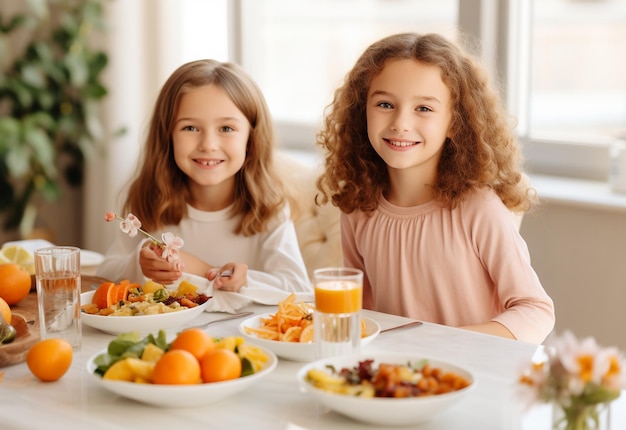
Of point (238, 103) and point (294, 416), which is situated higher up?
point (238, 103)

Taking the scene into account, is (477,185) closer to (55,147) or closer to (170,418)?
(170,418)

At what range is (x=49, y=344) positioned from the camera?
133 centimetres

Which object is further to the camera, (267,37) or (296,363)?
(267,37)

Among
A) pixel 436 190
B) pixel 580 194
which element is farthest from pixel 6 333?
pixel 580 194

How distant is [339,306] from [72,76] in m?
2.75

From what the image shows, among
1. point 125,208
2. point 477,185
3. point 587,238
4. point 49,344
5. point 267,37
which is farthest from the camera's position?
point 267,37

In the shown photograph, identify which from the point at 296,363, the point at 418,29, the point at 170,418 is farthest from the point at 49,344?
the point at 418,29

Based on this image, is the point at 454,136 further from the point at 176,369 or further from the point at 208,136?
the point at 176,369

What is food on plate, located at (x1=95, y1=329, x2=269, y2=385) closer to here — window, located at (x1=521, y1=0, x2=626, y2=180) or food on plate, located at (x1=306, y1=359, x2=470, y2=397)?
food on plate, located at (x1=306, y1=359, x2=470, y2=397)

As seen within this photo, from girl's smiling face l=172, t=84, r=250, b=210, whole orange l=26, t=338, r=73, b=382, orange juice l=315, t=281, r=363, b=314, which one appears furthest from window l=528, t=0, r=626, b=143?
whole orange l=26, t=338, r=73, b=382

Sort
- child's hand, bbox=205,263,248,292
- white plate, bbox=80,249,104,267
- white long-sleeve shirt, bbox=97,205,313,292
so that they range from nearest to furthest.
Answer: child's hand, bbox=205,263,248,292 → white long-sleeve shirt, bbox=97,205,313,292 → white plate, bbox=80,249,104,267

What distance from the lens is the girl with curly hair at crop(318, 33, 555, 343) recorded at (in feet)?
6.27

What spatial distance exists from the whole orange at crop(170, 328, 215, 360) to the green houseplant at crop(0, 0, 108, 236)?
2.71 m

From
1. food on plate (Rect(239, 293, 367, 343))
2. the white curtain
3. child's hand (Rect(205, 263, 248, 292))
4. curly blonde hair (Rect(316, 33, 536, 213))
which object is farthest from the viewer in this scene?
the white curtain
